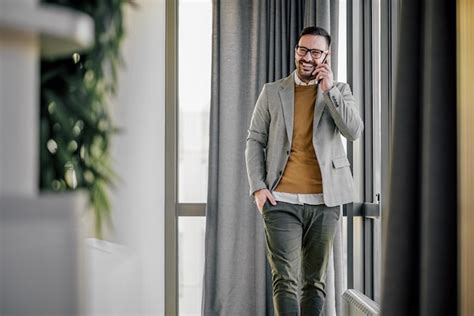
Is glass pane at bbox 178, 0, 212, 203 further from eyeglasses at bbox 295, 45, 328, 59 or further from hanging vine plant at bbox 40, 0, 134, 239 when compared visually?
hanging vine plant at bbox 40, 0, 134, 239

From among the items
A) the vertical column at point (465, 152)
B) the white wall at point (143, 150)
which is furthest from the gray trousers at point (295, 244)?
the white wall at point (143, 150)

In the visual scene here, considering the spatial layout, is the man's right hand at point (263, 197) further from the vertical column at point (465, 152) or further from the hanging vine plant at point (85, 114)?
the hanging vine plant at point (85, 114)

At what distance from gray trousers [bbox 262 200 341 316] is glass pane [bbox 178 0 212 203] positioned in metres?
1.11

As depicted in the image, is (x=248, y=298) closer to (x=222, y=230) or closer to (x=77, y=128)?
(x=222, y=230)


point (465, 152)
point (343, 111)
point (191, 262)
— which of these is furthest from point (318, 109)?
point (191, 262)

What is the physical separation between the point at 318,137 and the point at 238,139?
43.3 inches

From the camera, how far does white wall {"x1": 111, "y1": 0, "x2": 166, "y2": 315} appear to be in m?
0.45

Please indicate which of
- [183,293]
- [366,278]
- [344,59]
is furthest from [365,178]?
[183,293]

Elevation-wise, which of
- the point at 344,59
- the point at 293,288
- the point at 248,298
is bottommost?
the point at 248,298

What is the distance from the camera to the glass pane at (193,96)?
383cm

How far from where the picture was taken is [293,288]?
109 inches

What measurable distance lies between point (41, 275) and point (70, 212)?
0.04 meters

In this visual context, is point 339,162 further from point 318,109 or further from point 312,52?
point 312,52

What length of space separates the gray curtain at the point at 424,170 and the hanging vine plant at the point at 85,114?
1295 mm
